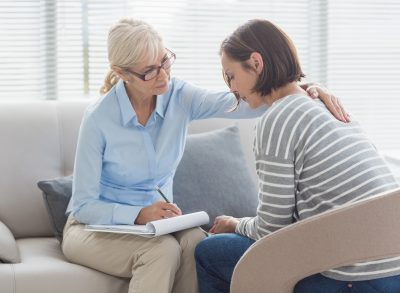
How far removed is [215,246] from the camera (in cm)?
209

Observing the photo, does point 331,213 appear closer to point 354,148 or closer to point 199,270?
point 354,148

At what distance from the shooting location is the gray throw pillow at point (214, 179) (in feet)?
9.14

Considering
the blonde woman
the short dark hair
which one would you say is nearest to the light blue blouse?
the blonde woman

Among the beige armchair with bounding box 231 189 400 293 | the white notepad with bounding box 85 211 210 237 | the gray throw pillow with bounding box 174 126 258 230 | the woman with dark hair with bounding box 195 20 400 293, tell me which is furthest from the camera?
the gray throw pillow with bounding box 174 126 258 230

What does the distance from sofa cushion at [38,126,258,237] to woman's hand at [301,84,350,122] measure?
31.1 inches

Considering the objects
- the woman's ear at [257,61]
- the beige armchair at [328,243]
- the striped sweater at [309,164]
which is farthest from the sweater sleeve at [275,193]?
the woman's ear at [257,61]

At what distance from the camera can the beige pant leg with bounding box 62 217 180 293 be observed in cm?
220

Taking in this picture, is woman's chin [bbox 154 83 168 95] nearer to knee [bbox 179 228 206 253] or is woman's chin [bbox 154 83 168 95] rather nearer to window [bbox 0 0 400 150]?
knee [bbox 179 228 206 253]

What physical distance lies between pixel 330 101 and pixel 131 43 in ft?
2.39

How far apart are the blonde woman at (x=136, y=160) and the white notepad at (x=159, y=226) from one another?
5 centimetres

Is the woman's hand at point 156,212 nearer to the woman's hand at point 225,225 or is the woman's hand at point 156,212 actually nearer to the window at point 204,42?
the woman's hand at point 225,225

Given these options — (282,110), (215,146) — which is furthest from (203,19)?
(282,110)

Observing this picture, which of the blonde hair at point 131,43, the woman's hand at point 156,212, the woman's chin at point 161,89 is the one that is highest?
the blonde hair at point 131,43

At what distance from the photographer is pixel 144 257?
2.24 metres
